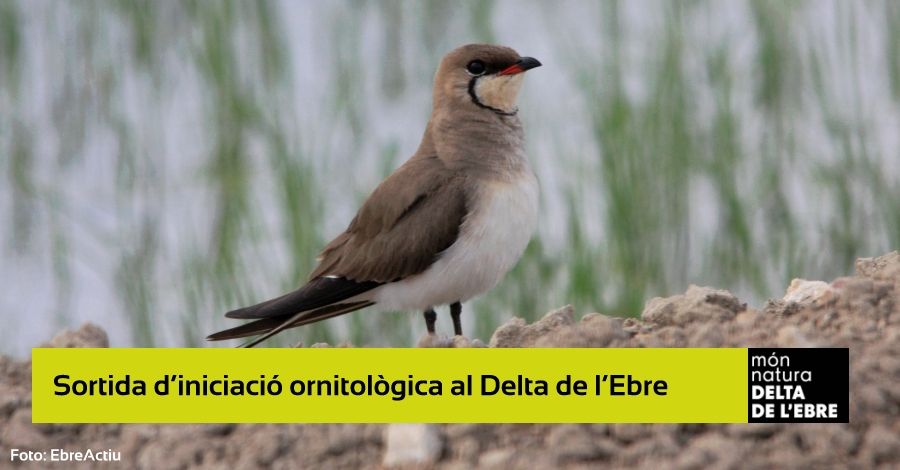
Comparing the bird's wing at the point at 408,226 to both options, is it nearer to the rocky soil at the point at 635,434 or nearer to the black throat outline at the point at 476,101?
the black throat outline at the point at 476,101

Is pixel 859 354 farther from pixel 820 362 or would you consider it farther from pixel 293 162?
pixel 293 162

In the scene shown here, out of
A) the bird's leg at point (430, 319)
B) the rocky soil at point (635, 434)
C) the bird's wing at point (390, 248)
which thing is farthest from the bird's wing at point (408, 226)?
the rocky soil at point (635, 434)

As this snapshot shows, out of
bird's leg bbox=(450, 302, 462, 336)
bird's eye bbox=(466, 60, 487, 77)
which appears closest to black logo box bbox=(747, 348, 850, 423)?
bird's leg bbox=(450, 302, 462, 336)

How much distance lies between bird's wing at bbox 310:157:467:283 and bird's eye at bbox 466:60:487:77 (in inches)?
15.7

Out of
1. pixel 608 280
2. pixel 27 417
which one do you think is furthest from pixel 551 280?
pixel 27 417

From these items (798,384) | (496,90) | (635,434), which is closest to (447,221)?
(496,90)

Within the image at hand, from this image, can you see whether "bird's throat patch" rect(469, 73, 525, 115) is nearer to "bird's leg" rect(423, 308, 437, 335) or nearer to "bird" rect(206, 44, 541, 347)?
"bird" rect(206, 44, 541, 347)

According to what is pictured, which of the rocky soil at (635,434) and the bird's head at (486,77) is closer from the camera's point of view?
the rocky soil at (635,434)

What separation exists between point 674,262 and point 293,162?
2.17 metres

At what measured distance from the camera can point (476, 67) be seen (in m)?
3.86

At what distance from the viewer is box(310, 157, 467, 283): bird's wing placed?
362 cm

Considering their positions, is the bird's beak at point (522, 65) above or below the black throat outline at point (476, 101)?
above

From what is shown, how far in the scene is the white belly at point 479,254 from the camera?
3.60 meters

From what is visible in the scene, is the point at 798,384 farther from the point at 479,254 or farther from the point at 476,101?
the point at 476,101
